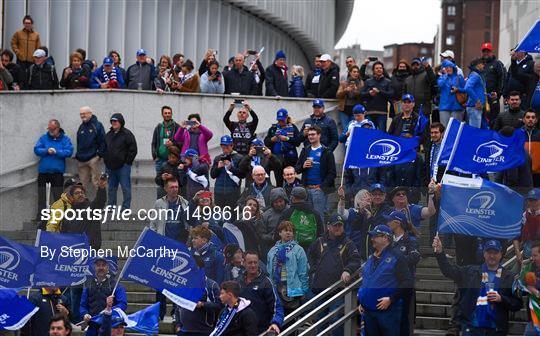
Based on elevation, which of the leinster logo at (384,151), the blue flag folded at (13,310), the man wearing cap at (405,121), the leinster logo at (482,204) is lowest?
the blue flag folded at (13,310)

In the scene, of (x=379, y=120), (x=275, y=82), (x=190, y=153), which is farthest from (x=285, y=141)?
(x=275, y=82)

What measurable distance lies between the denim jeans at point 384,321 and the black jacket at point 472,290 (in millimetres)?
723

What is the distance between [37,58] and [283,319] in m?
11.8

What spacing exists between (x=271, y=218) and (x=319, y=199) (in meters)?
0.63

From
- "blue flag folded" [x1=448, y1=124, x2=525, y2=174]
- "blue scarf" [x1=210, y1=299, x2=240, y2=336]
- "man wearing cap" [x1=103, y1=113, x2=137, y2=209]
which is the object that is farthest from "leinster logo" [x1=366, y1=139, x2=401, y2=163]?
"man wearing cap" [x1=103, y1=113, x2=137, y2=209]

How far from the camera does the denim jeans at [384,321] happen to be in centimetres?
1670

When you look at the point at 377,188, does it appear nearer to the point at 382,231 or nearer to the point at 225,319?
the point at 382,231

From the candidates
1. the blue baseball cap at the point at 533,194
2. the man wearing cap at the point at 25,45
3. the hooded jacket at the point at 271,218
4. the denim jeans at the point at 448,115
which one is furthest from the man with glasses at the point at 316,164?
the man wearing cap at the point at 25,45

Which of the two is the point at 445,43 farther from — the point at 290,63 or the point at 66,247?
the point at 66,247

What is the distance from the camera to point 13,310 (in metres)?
17.1

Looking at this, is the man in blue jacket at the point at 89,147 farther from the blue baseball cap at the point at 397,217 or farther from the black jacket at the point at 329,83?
the blue baseball cap at the point at 397,217

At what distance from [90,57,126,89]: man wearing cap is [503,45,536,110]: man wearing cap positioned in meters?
7.41

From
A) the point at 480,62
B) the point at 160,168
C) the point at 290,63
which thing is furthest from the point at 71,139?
the point at 290,63

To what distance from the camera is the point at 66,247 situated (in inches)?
695
